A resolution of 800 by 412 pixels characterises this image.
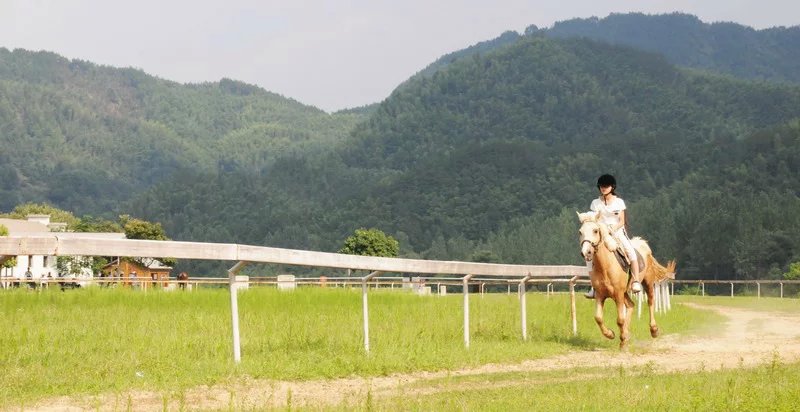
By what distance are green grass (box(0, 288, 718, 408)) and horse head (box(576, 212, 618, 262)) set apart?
1741 mm

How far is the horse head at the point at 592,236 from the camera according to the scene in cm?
1762

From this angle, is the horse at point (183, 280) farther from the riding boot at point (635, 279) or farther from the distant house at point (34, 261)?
the distant house at point (34, 261)

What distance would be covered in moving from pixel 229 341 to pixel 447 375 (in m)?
3.86

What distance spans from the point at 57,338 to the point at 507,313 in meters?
12.9

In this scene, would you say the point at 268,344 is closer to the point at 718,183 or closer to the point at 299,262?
the point at 299,262

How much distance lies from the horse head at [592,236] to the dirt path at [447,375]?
1.68 meters

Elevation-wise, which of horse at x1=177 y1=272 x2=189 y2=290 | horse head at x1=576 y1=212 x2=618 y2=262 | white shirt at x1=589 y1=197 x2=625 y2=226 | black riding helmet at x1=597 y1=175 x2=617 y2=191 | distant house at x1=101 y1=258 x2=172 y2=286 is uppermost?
black riding helmet at x1=597 y1=175 x2=617 y2=191

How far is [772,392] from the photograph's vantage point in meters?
11.2

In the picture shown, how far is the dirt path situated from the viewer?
10375 millimetres

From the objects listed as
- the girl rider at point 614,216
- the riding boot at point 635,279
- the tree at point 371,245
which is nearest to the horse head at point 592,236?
the girl rider at point 614,216

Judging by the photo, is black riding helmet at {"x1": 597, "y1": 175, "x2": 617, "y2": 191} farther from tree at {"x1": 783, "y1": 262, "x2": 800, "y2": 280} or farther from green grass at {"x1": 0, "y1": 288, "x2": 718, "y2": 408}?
tree at {"x1": 783, "y1": 262, "x2": 800, "y2": 280}

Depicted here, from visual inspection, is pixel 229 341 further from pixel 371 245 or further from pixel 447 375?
pixel 371 245

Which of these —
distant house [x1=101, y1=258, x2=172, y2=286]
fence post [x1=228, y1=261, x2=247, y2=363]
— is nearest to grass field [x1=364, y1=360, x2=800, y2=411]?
fence post [x1=228, y1=261, x2=247, y2=363]

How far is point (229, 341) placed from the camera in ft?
52.5
